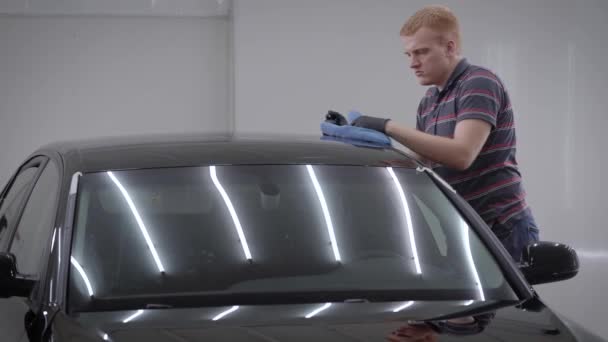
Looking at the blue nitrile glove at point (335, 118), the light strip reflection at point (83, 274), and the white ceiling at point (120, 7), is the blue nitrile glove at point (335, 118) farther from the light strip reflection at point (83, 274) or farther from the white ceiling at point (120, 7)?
the white ceiling at point (120, 7)

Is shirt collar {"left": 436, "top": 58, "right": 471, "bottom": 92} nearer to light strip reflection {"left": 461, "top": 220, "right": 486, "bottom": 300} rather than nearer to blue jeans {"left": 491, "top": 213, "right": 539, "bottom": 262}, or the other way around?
blue jeans {"left": 491, "top": 213, "right": 539, "bottom": 262}

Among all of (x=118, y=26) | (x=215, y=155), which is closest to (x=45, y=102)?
(x=118, y=26)

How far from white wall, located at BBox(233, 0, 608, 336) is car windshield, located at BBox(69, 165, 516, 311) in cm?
412

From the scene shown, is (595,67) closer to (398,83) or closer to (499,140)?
(398,83)

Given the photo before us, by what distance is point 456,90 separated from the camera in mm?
3305

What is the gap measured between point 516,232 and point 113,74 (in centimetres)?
443

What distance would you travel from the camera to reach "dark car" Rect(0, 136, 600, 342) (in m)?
2.10

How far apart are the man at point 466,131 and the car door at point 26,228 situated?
104 centimetres

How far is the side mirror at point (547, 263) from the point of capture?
8.33 ft

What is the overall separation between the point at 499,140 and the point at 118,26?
4327 millimetres

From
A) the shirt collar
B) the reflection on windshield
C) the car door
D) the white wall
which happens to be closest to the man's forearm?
the shirt collar

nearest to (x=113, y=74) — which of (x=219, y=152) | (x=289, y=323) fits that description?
(x=219, y=152)

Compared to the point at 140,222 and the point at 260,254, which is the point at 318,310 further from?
the point at 140,222

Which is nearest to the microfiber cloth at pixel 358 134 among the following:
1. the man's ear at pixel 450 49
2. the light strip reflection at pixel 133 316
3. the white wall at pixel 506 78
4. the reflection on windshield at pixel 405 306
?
the man's ear at pixel 450 49
